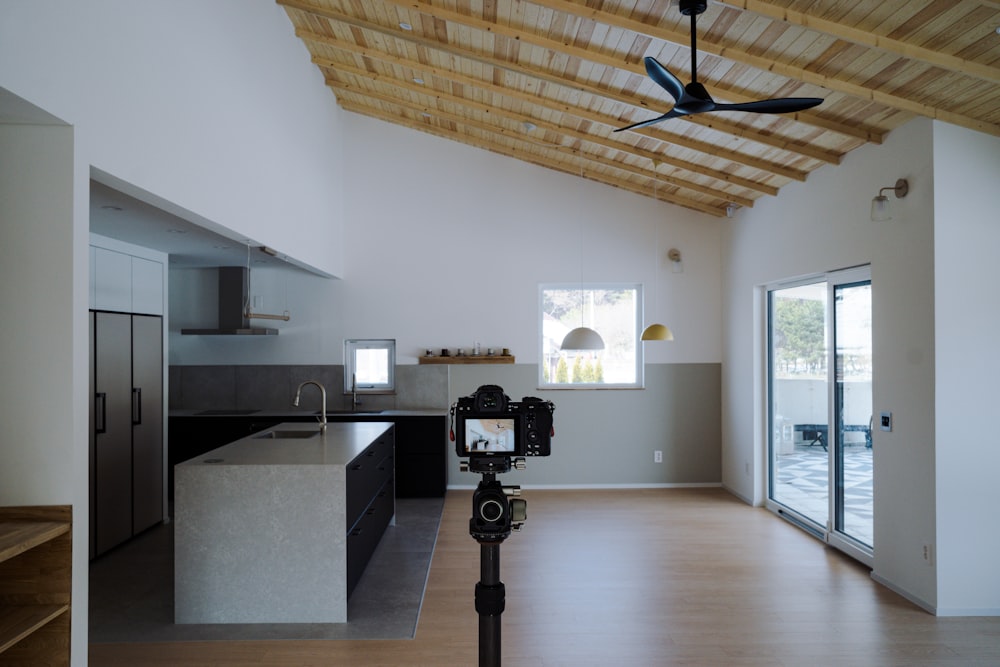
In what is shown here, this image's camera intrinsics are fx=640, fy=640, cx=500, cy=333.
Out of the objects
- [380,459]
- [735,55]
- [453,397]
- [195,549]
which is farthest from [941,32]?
[453,397]

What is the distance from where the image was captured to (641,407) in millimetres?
6543

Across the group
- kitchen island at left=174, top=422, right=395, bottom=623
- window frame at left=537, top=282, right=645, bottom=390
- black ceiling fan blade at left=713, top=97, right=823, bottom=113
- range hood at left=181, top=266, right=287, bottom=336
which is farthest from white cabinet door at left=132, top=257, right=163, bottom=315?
black ceiling fan blade at left=713, top=97, right=823, bottom=113

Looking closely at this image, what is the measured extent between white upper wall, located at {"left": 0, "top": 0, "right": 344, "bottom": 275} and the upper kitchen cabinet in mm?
1178

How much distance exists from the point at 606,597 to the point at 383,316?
375 centimetres

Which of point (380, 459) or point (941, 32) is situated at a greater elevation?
point (941, 32)

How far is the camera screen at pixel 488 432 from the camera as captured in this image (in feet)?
6.92

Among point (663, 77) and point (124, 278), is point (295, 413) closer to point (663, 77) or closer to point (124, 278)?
point (124, 278)

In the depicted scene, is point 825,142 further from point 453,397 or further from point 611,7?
point 453,397

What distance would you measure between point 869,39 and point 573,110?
7.17 ft

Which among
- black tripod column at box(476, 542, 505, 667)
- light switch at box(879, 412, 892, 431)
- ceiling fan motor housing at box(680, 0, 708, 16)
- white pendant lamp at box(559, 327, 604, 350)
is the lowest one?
black tripod column at box(476, 542, 505, 667)

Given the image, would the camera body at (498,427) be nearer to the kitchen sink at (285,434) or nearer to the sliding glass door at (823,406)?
the kitchen sink at (285,434)

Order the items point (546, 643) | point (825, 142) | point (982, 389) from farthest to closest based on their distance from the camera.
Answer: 1. point (825, 142)
2. point (982, 389)
3. point (546, 643)

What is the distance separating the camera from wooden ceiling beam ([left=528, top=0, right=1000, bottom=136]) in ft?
10.7

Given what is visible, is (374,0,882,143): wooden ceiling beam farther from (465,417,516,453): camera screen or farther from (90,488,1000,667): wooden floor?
(90,488,1000,667): wooden floor
